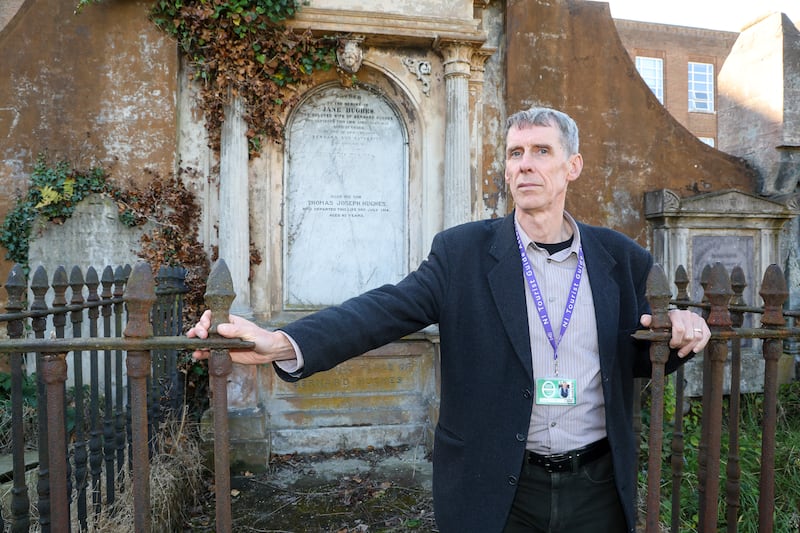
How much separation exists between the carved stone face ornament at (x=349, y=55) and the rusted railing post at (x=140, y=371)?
416cm

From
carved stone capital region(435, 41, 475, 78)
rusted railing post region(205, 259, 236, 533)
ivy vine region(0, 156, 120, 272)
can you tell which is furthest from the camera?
carved stone capital region(435, 41, 475, 78)

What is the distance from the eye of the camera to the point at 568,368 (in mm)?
2014

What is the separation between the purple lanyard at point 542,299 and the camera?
2.02m

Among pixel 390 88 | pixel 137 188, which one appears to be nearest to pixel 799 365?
pixel 390 88

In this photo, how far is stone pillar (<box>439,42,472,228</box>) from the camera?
5594 mm

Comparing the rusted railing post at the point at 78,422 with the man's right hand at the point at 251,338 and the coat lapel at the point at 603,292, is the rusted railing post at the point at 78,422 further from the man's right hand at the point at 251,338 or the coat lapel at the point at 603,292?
the coat lapel at the point at 603,292

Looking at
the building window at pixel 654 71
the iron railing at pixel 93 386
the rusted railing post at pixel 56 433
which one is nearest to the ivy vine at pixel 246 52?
the iron railing at pixel 93 386

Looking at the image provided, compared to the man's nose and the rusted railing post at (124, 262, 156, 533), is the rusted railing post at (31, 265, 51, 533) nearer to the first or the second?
the rusted railing post at (124, 262, 156, 533)

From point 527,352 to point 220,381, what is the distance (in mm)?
1016

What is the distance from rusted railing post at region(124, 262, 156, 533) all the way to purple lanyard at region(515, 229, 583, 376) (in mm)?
1286

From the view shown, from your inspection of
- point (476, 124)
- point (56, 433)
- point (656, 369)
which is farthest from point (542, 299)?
point (476, 124)

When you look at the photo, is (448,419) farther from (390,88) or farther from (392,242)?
(390,88)

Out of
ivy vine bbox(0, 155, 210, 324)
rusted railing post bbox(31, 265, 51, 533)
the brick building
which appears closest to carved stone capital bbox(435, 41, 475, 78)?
ivy vine bbox(0, 155, 210, 324)

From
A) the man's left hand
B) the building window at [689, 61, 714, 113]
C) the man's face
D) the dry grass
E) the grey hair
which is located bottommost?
the dry grass
